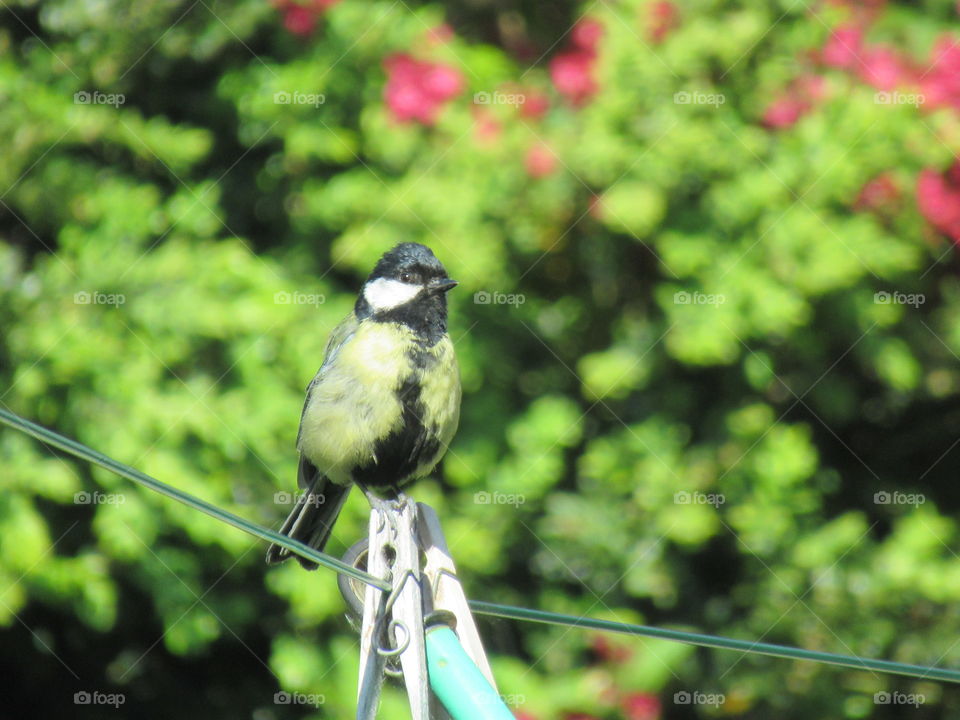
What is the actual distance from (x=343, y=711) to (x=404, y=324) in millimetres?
1147

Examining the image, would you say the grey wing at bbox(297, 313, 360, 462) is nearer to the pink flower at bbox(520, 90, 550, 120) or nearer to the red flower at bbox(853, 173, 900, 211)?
the pink flower at bbox(520, 90, 550, 120)

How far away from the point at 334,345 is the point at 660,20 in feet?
4.57

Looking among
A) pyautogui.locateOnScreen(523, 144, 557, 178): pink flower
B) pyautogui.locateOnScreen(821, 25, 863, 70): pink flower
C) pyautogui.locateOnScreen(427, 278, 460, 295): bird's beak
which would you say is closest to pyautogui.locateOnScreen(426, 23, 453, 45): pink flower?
pyautogui.locateOnScreen(523, 144, 557, 178): pink flower

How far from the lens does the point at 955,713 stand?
3.69 m

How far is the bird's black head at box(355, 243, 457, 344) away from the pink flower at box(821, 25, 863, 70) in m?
1.43

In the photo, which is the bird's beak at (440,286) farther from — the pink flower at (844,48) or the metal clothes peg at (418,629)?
the pink flower at (844,48)

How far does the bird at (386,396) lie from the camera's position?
273 centimetres

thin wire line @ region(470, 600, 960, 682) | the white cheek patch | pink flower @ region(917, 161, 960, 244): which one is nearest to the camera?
thin wire line @ region(470, 600, 960, 682)

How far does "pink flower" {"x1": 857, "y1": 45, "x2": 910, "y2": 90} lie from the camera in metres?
3.28

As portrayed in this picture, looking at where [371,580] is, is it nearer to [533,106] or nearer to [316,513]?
[316,513]

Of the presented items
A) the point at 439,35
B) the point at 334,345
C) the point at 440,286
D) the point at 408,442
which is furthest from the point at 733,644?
the point at 439,35

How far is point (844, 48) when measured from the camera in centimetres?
333

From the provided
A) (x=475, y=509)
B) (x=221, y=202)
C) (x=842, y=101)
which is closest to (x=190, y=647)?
(x=475, y=509)

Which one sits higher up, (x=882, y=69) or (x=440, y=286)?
(x=882, y=69)
